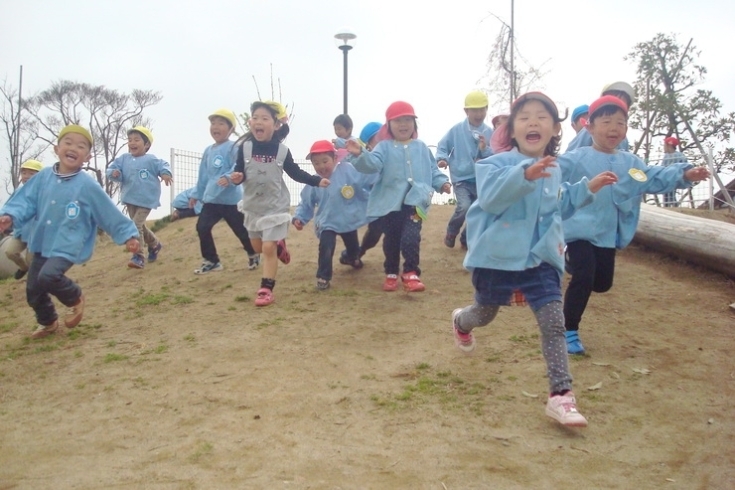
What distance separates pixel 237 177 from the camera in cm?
609

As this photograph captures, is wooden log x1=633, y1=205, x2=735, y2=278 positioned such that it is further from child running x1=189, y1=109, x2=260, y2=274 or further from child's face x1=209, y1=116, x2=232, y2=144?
child's face x1=209, y1=116, x2=232, y2=144

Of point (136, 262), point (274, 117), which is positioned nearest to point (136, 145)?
point (136, 262)

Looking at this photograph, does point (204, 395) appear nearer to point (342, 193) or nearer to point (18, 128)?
point (342, 193)

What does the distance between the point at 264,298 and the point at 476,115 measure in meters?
3.21

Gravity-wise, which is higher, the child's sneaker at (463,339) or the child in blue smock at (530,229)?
the child in blue smock at (530,229)

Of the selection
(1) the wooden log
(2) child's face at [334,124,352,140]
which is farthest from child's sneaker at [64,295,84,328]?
(1) the wooden log

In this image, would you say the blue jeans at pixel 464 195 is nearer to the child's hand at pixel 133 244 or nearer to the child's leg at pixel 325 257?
the child's leg at pixel 325 257

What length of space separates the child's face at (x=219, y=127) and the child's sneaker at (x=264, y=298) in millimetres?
2529

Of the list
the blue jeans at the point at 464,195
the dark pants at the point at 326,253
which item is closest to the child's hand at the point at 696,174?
the blue jeans at the point at 464,195

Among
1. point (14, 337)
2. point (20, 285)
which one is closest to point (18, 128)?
point (20, 285)

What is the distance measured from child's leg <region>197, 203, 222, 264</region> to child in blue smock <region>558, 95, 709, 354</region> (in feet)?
13.9

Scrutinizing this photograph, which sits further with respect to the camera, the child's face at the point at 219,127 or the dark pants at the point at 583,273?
the child's face at the point at 219,127

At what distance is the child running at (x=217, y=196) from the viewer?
759 centimetres

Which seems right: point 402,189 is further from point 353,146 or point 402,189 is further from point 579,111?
point 579,111
